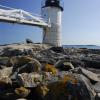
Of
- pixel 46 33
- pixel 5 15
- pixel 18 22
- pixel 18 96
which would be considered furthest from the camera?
pixel 46 33

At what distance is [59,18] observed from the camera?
2727 cm

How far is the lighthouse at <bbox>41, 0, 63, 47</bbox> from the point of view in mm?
26469

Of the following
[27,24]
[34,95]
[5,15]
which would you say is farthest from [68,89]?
[27,24]

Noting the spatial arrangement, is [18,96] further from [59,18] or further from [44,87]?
[59,18]

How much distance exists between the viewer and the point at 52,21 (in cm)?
2656

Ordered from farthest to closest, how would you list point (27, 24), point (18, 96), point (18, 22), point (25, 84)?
point (27, 24) → point (18, 22) → point (25, 84) → point (18, 96)

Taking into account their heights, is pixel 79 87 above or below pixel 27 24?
below

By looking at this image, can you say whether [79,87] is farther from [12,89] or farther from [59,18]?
[59,18]

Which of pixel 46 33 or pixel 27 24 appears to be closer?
pixel 27 24

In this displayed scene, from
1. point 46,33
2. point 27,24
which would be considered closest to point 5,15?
point 27,24

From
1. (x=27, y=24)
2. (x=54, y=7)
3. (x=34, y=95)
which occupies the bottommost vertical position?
(x=34, y=95)

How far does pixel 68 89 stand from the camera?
18.9 ft

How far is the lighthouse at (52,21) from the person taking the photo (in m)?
26.5

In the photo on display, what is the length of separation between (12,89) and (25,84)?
355 mm
